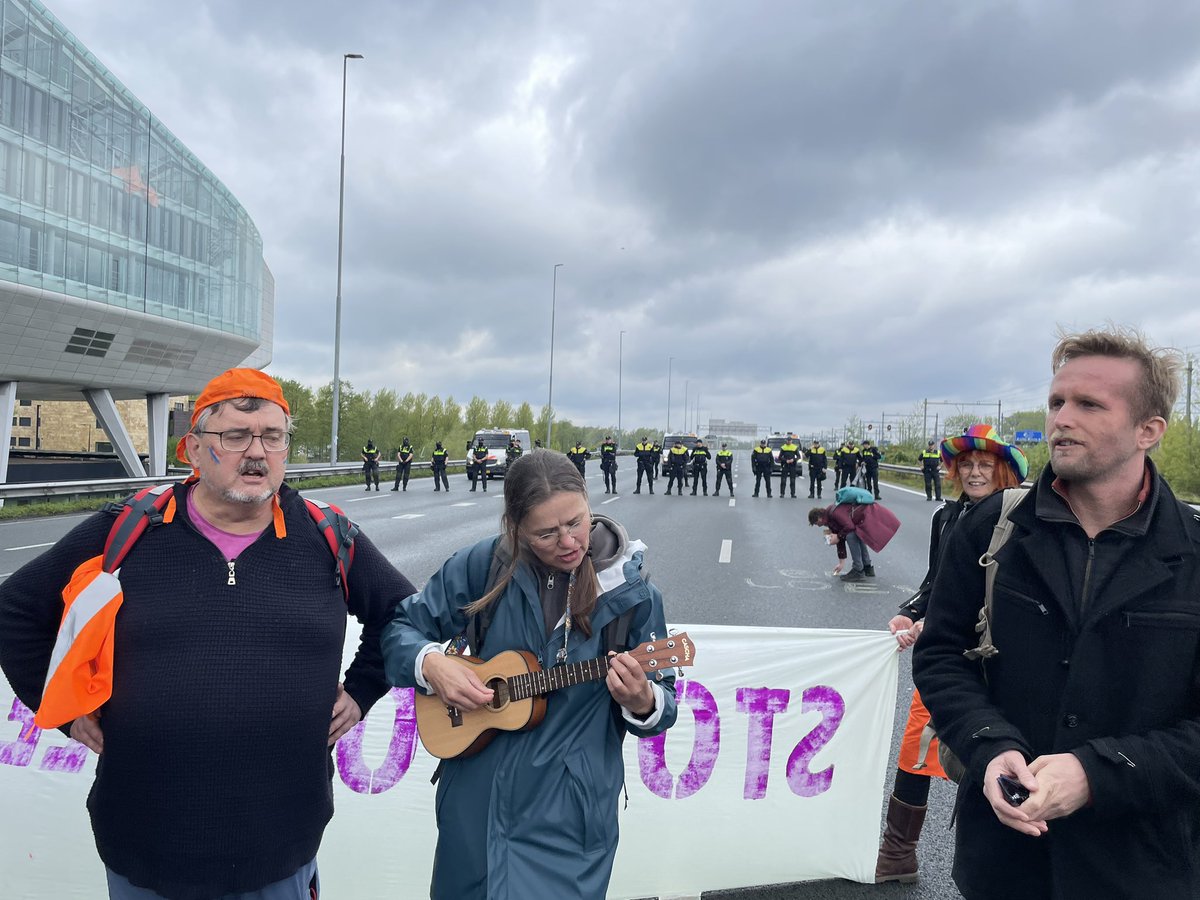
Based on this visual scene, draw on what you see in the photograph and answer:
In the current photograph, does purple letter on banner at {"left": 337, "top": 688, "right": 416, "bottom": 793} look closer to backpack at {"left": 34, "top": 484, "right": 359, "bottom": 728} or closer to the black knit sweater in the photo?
the black knit sweater

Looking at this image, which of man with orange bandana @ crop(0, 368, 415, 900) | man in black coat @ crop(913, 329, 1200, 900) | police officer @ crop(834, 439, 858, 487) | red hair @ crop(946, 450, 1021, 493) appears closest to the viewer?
man in black coat @ crop(913, 329, 1200, 900)

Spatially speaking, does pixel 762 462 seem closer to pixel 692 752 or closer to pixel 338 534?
pixel 692 752

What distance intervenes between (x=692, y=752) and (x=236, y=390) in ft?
7.93

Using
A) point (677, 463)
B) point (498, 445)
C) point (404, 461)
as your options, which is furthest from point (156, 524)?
point (498, 445)

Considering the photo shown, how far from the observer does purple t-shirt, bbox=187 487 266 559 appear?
2271 millimetres

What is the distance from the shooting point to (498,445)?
45.2m

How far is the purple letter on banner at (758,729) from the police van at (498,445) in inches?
1447

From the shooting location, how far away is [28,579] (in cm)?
222

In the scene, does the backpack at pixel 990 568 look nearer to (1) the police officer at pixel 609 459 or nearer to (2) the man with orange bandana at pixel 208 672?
(2) the man with orange bandana at pixel 208 672

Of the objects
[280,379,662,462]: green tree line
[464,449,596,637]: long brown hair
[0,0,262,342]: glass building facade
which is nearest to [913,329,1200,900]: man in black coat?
[464,449,596,637]: long brown hair

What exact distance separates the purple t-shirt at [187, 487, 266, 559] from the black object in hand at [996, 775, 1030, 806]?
1939 millimetres

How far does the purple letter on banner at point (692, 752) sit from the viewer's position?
3617mm

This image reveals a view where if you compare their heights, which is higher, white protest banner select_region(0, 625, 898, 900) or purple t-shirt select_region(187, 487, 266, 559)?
purple t-shirt select_region(187, 487, 266, 559)

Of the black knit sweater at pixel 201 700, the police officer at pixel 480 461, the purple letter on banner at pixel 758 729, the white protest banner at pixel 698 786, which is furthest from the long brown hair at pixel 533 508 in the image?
the police officer at pixel 480 461
